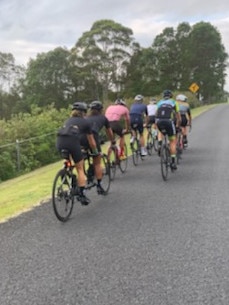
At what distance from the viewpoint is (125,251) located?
21.2 ft

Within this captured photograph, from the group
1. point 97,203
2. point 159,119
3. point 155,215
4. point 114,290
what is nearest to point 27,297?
point 114,290

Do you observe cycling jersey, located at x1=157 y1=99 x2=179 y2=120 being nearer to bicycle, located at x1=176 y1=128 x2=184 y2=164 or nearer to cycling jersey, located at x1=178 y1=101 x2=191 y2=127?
bicycle, located at x1=176 y1=128 x2=184 y2=164

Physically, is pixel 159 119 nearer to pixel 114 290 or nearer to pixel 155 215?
pixel 155 215

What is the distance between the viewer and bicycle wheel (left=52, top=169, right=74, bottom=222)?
8.10m

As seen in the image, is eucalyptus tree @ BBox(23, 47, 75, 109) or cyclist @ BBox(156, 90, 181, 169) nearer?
cyclist @ BBox(156, 90, 181, 169)

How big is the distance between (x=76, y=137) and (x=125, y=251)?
8.65 ft

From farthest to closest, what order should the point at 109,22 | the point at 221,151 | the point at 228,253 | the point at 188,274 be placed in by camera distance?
the point at 109,22
the point at 221,151
the point at 228,253
the point at 188,274

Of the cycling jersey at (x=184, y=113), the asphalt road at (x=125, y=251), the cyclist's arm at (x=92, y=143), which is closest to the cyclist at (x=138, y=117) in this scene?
the cycling jersey at (x=184, y=113)

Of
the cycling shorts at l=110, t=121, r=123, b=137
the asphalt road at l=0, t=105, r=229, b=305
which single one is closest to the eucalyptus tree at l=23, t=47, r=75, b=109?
the cycling shorts at l=110, t=121, r=123, b=137

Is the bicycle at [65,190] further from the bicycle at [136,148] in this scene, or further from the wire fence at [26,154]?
the wire fence at [26,154]

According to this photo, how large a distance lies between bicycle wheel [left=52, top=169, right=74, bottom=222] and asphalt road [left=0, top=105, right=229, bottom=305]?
17cm

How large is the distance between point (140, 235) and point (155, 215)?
1248 mm

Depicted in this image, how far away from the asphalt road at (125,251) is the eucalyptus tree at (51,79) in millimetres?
61893

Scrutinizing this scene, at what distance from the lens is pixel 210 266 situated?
19.0 feet
